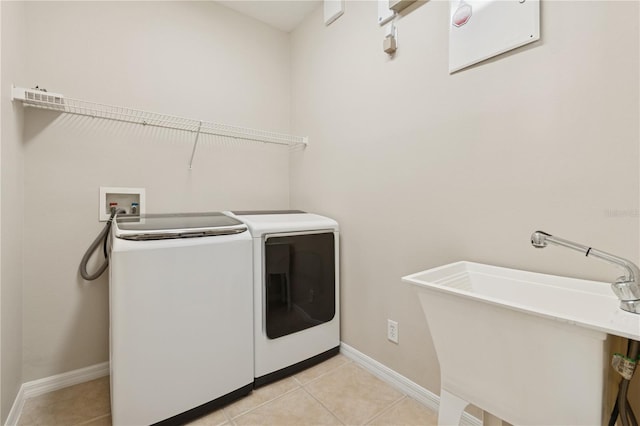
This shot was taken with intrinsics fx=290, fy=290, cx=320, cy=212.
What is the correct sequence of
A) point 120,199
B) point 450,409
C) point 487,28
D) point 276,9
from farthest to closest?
1. point 276,9
2. point 120,199
3. point 487,28
4. point 450,409

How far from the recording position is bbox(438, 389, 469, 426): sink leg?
954mm

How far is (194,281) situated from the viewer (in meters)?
1.34

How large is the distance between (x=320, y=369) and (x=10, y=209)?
1744mm

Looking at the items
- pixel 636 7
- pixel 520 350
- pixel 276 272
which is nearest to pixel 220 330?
pixel 276 272

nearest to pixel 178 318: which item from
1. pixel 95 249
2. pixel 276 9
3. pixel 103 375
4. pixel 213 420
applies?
pixel 213 420

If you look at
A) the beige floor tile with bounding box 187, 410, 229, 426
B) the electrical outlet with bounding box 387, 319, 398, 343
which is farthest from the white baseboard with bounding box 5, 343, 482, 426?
the beige floor tile with bounding box 187, 410, 229, 426

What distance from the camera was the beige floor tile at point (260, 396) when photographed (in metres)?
1.42

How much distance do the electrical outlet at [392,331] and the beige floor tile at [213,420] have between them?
0.92m

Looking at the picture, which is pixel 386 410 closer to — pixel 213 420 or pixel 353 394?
pixel 353 394

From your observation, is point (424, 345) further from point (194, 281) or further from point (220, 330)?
point (194, 281)

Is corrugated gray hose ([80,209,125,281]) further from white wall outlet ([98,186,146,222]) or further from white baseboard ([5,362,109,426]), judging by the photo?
white baseboard ([5,362,109,426])

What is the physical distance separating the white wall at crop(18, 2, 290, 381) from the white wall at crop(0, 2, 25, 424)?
3.4 inches

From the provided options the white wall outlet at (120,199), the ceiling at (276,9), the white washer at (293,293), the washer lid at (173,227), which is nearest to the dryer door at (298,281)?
the white washer at (293,293)

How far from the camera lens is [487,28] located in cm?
118
